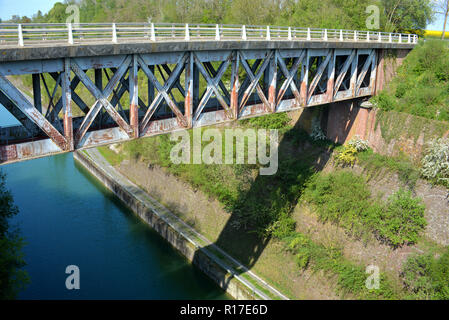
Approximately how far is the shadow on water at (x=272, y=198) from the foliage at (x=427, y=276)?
22.8 feet

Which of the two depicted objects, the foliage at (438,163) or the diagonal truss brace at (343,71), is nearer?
the foliage at (438,163)

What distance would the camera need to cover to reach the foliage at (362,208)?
21.2 meters

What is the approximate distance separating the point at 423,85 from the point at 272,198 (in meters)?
12.2

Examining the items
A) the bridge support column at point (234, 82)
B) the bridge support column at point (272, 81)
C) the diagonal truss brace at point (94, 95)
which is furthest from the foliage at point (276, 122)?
the diagonal truss brace at point (94, 95)

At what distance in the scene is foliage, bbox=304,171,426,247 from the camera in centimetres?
→ 2119

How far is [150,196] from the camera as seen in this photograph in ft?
103

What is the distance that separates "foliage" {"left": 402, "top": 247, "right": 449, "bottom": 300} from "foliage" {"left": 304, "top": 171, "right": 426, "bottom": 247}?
1.32m

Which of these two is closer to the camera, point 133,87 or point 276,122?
point 133,87

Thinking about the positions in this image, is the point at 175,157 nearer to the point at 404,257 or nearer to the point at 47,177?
the point at 47,177

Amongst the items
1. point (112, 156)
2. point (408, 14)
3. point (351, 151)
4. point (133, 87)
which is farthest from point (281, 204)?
point (408, 14)

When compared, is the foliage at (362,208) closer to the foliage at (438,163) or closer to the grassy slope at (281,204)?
the grassy slope at (281,204)

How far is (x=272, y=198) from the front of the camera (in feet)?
84.5

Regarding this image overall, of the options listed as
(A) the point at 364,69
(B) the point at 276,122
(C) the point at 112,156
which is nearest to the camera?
(A) the point at 364,69

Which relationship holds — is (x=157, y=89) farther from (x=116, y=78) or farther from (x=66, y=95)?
(x=66, y=95)
